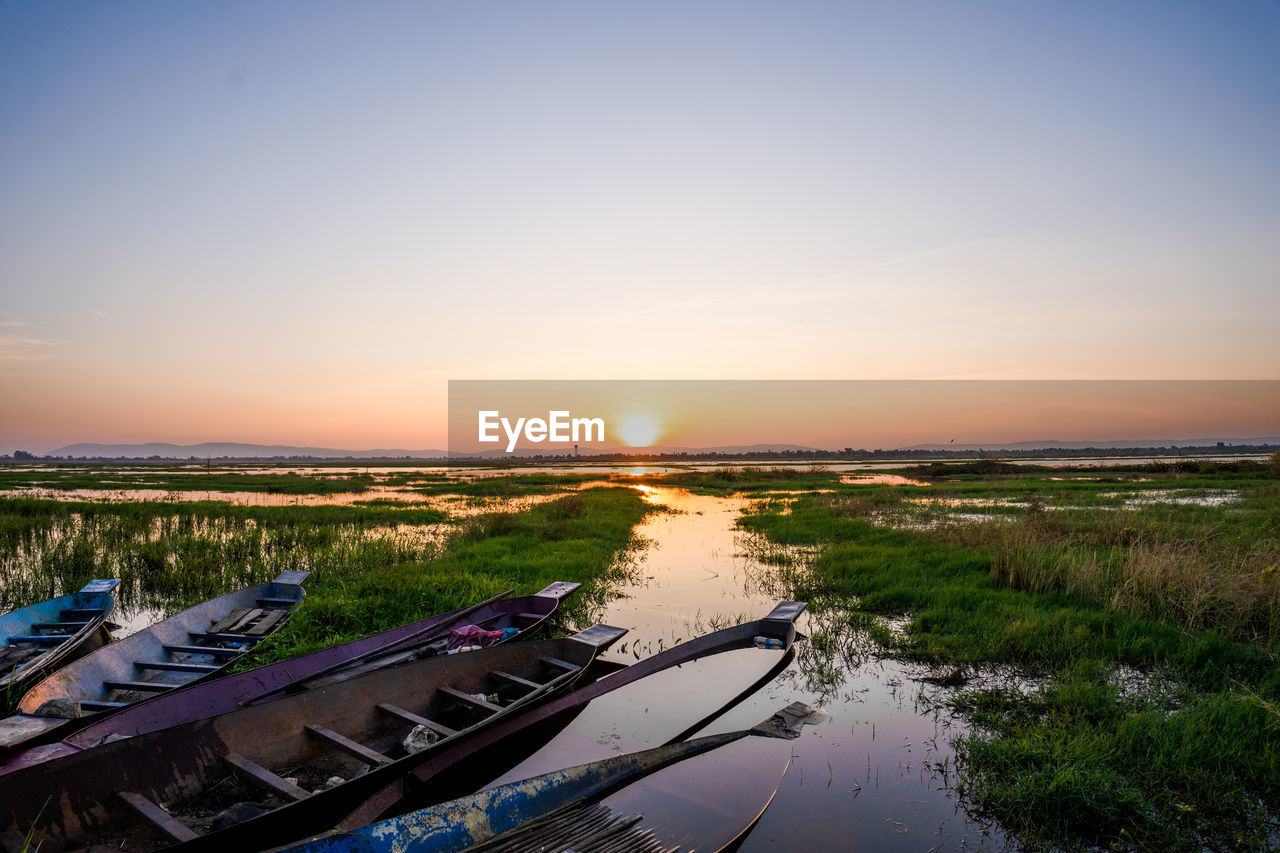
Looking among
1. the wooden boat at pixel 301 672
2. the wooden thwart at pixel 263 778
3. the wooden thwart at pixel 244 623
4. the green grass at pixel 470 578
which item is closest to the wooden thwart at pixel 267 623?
the wooden thwart at pixel 244 623

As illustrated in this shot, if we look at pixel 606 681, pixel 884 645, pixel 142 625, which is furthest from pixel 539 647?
pixel 142 625

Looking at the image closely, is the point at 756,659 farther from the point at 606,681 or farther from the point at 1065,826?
the point at 1065,826

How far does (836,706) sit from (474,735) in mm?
3526

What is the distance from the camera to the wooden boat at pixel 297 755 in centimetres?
339

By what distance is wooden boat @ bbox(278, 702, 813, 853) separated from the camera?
328cm

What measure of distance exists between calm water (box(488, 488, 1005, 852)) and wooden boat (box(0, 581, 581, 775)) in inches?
62.2

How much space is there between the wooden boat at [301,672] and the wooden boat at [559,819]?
2442 mm

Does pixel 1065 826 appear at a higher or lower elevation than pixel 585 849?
lower

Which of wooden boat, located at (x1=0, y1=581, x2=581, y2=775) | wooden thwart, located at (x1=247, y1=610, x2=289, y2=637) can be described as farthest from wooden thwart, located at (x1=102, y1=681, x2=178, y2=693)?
wooden thwart, located at (x1=247, y1=610, x2=289, y2=637)

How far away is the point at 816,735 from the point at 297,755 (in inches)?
164

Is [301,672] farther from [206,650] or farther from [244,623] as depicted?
[244,623]

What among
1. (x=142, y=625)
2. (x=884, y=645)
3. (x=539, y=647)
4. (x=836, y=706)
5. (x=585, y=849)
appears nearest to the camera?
(x=585, y=849)

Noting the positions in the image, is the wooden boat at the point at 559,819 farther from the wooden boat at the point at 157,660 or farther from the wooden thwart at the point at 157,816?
the wooden boat at the point at 157,660

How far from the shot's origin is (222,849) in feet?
10.4
